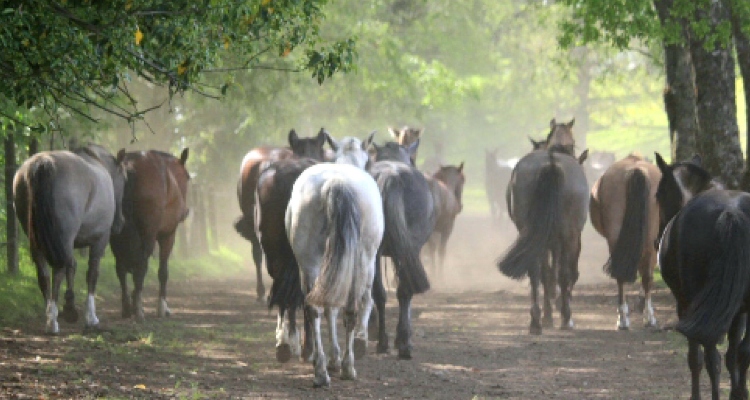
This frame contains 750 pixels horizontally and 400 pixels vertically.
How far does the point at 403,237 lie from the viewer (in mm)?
11047

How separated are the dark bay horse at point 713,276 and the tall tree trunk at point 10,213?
8.87 meters

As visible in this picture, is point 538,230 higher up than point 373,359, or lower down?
higher up

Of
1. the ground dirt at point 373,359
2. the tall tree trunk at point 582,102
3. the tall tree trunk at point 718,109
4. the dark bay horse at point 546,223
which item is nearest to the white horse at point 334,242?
the ground dirt at point 373,359

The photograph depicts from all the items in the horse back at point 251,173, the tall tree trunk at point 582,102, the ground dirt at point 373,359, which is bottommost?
the ground dirt at point 373,359

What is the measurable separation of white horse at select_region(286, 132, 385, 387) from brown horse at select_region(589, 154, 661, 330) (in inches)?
173

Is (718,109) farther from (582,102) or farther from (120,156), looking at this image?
(582,102)

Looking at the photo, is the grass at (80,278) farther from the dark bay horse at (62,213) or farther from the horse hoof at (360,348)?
the horse hoof at (360,348)

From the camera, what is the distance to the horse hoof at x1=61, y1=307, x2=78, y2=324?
480 inches

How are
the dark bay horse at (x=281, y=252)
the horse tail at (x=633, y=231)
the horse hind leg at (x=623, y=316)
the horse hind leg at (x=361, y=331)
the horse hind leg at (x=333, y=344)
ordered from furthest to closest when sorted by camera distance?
1. the horse hind leg at (x=623, y=316)
2. the horse tail at (x=633, y=231)
3. the dark bay horse at (x=281, y=252)
4. the horse hind leg at (x=361, y=331)
5. the horse hind leg at (x=333, y=344)

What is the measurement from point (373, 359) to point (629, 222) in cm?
390

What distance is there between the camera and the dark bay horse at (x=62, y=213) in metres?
11.2

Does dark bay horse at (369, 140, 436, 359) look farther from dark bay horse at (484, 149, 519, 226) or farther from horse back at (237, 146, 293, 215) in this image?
dark bay horse at (484, 149, 519, 226)

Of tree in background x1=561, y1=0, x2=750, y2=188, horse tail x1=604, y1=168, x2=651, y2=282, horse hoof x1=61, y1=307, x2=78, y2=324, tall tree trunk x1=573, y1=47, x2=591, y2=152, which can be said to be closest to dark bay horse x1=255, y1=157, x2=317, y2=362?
horse hoof x1=61, y1=307, x2=78, y2=324

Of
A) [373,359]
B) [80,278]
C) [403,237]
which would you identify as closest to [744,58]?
[403,237]
